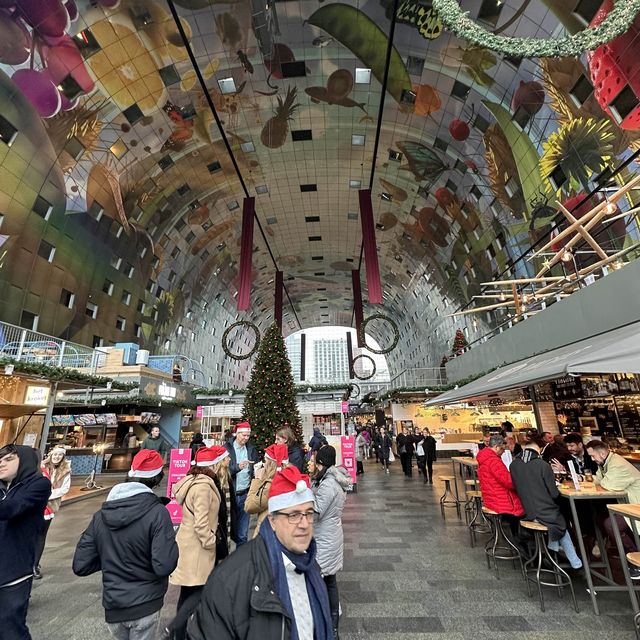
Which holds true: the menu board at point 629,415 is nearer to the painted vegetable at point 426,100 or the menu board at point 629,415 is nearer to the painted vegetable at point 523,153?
the painted vegetable at point 523,153

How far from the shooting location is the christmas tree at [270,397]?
735 centimetres

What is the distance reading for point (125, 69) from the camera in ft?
37.2

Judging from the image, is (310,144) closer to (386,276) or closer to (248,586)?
(386,276)

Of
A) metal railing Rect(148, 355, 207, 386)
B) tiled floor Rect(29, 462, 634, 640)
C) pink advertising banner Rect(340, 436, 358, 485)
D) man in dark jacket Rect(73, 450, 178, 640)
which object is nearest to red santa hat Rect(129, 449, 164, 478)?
man in dark jacket Rect(73, 450, 178, 640)

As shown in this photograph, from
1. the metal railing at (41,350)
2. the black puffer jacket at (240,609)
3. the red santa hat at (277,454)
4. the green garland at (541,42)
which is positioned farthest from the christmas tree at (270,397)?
the green garland at (541,42)

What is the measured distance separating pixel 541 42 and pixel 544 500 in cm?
521

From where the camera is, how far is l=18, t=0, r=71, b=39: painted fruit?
9273mm

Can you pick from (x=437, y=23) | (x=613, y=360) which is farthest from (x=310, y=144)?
(x=613, y=360)

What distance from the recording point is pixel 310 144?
15.7 m

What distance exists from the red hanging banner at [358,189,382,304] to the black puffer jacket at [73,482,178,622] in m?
11.5

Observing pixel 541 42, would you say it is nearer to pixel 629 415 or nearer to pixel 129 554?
pixel 129 554

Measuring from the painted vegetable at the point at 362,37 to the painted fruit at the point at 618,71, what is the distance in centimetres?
555

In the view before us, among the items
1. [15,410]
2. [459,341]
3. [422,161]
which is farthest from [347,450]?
[459,341]

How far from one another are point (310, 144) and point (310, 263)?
42.7 feet
